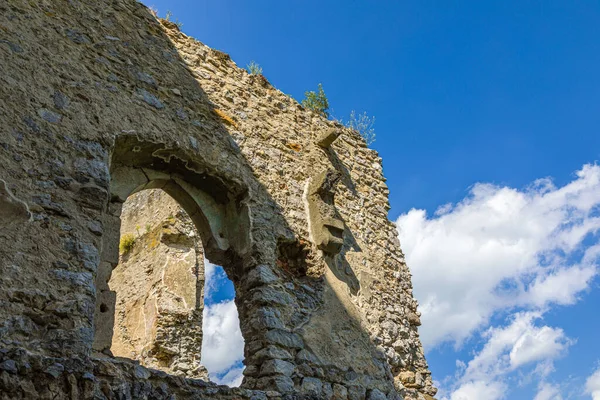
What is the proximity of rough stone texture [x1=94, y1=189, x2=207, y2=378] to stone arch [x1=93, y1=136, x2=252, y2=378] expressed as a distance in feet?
6.41

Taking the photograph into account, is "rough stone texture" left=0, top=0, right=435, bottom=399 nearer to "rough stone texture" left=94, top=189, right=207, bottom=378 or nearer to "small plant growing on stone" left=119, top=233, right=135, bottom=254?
"rough stone texture" left=94, top=189, right=207, bottom=378

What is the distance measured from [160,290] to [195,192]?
2.32 m

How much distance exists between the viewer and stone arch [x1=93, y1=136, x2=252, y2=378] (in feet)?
15.3

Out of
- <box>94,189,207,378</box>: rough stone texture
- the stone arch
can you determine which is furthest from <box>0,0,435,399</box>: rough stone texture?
<box>94,189,207,378</box>: rough stone texture

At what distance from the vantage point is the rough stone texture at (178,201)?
342 cm

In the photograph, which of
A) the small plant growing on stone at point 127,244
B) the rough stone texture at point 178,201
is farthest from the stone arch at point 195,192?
the small plant growing on stone at point 127,244

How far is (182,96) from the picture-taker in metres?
5.24

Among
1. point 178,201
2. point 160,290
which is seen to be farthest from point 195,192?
point 160,290

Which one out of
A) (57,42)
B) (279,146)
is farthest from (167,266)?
(57,42)

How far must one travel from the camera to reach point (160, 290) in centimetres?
709

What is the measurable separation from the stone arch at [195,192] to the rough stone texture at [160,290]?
195 cm

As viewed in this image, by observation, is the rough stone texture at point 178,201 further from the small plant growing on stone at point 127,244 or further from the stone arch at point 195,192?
the small plant growing on stone at point 127,244

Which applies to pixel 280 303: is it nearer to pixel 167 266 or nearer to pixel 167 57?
pixel 167 57

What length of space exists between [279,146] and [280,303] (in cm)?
173
